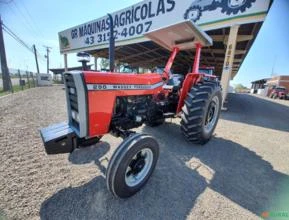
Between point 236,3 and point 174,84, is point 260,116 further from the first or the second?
point 174,84

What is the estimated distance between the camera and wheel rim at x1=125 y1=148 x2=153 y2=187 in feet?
6.48

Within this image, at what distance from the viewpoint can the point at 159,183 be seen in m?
2.19

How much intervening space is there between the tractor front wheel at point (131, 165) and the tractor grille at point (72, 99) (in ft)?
2.38

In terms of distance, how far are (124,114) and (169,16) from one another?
6.04 metres

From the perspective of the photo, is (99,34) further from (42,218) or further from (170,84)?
(42,218)

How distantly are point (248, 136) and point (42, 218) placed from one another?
456 centimetres

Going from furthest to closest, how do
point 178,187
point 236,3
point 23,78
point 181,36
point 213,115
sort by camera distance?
point 23,78
point 236,3
point 213,115
point 181,36
point 178,187

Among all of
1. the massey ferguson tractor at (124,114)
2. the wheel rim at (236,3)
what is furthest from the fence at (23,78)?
the wheel rim at (236,3)

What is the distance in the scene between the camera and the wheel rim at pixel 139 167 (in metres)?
1.97

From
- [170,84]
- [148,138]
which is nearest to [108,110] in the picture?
[148,138]

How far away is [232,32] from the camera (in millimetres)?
5879

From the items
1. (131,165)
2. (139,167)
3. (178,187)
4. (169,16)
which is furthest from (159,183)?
(169,16)

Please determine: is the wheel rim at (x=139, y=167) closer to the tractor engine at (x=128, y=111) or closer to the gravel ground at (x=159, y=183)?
the gravel ground at (x=159, y=183)

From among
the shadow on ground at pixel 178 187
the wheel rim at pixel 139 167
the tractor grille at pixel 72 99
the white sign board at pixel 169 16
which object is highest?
the white sign board at pixel 169 16
